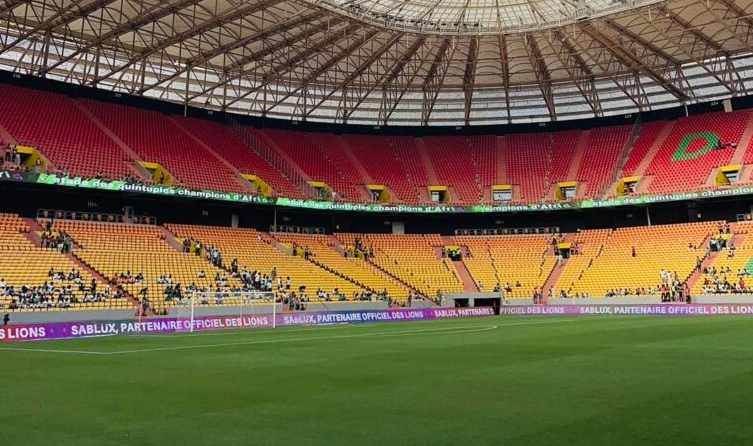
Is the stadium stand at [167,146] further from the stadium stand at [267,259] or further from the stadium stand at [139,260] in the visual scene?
the stadium stand at [139,260]

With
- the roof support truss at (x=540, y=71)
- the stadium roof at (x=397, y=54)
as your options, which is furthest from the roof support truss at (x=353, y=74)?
the roof support truss at (x=540, y=71)

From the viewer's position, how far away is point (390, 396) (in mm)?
9680

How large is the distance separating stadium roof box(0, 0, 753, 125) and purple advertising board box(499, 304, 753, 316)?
65.7 ft

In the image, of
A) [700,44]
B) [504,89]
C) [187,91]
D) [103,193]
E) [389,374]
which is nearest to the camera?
[389,374]

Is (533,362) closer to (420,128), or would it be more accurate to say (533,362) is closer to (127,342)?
(127,342)

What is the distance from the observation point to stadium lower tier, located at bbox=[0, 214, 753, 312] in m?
36.2

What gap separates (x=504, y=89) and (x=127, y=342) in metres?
49.6

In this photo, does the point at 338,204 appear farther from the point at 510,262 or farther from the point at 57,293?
the point at 57,293

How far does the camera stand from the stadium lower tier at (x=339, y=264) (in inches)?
1425

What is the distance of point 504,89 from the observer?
62.6 m

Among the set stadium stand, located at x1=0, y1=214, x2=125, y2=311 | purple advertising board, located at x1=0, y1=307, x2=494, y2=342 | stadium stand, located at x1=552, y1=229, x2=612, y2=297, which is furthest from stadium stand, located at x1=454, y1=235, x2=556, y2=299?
stadium stand, located at x1=0, y1=214, x2=125, y2=311

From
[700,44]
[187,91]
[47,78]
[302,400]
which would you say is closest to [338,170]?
[187,91]

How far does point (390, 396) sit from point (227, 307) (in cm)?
2945

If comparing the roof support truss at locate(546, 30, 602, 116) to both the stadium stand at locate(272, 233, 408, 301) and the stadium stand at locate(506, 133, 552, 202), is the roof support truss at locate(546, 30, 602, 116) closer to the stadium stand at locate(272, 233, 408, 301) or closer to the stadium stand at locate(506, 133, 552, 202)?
the stadium stand at locate(506, 133, 552, 202)
